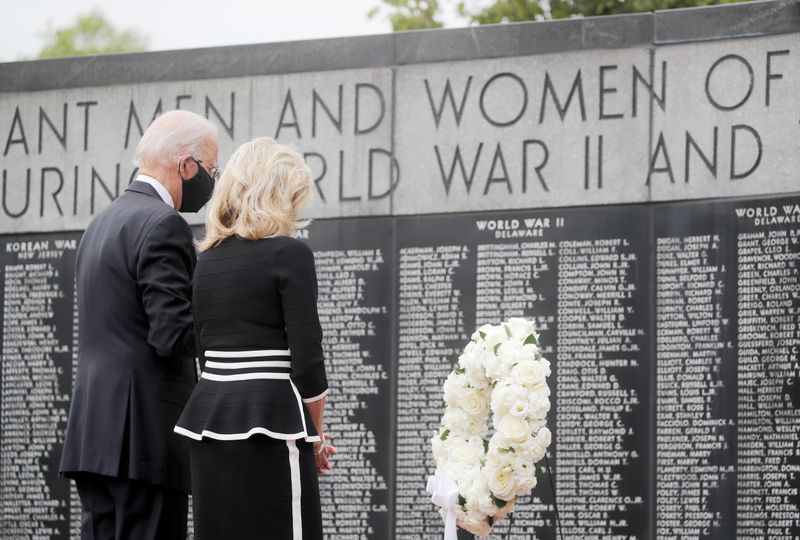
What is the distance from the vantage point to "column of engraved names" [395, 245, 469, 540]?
7375 millimetres

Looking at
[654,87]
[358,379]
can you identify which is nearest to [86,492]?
[358,379]

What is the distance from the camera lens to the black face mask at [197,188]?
523 cm

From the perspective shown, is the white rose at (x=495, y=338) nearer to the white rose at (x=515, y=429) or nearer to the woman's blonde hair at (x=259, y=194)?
the white rose at (x=515, y=429)

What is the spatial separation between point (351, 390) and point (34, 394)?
85.3 inches

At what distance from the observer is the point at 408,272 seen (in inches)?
297

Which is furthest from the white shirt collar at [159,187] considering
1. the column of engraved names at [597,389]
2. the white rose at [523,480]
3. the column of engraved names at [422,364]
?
the column of engraved names at [597,389]

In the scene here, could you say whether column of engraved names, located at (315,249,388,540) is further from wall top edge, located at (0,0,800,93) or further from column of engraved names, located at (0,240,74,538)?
column of engraved names, located at (0,240,74,538)

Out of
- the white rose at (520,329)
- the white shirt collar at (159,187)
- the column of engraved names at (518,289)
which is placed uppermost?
the white shirt collar at (159,187)

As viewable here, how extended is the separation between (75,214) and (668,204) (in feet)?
12.4

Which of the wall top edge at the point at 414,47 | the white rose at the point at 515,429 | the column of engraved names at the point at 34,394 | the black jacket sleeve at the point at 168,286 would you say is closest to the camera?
the black jacket sleeve at the point at 168,286

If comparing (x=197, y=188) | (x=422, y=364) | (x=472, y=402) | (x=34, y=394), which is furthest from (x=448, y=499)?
(x=34, y=394)

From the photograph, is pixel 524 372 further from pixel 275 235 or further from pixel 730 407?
pixel 730 407

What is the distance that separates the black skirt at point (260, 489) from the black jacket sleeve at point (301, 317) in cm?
23

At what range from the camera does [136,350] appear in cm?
491
